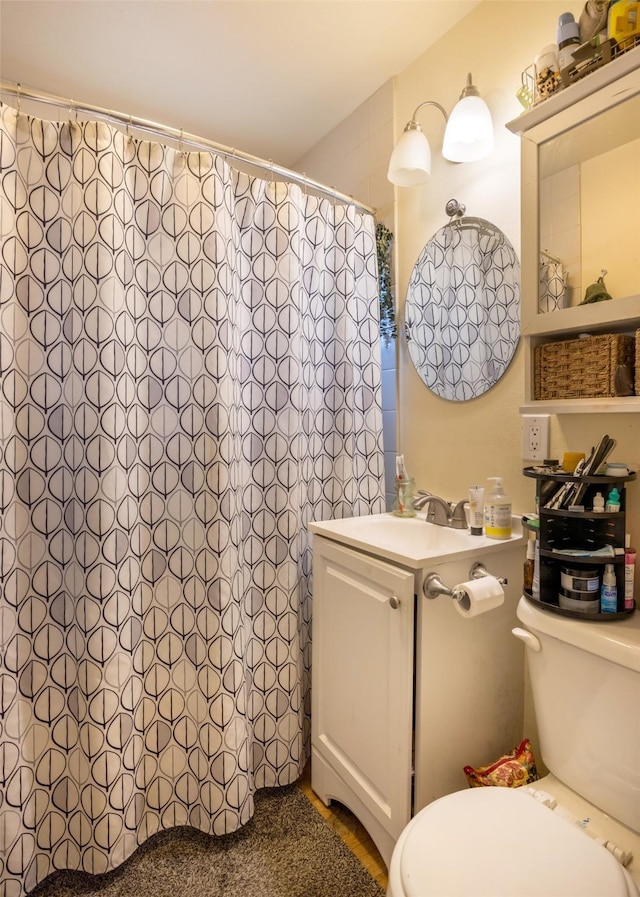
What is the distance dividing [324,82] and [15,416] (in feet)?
5.41

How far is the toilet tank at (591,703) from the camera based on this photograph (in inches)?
37.9

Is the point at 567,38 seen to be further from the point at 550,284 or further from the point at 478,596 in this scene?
the point at 478,596

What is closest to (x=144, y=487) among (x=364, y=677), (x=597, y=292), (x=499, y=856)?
(x=364, y=677)

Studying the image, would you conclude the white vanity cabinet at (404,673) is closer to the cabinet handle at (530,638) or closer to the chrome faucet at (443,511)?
the chrome faucet at (443,511)

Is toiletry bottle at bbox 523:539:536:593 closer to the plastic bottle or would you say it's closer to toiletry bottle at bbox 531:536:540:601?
toiletry bottle at bbox 531:536:540:601

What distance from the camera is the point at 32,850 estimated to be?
1.25 m

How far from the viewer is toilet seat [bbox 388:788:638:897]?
0.81 metres

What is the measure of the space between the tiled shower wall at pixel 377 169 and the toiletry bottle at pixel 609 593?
942 millimetres

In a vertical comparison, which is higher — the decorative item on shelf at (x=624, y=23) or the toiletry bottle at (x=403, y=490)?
the decorative item on shelf at (x=624, y=23)

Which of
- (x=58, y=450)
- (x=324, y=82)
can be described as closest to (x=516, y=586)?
(x=58, y=450)

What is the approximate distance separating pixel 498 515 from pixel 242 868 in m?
1.20

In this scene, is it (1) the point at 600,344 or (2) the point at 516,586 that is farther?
(2) the point at 516,586

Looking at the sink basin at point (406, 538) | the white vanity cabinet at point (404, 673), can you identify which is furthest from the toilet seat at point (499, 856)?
the sink basin at point (406, 538)

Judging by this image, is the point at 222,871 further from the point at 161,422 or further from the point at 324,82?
the point at 324,82
